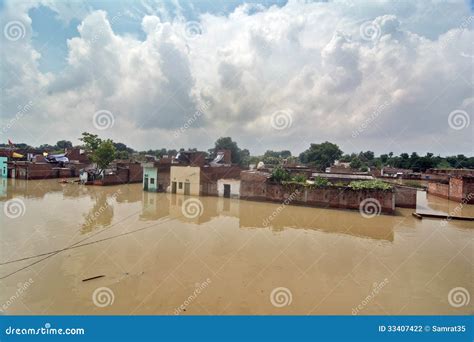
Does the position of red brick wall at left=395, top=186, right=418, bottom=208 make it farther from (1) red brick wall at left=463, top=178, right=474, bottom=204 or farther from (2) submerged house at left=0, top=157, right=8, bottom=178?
(2) submerged house at left=0, top=157, right=8, bottom=178

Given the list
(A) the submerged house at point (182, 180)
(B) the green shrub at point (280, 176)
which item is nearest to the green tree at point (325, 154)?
(A) the submerged house at point (182, 180)

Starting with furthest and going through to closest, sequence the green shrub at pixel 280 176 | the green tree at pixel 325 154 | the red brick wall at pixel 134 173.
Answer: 1. the green tree at pixel 325 154
2. the red brick wall at pixel 134 173
3. the green shrub at pixel 280 176

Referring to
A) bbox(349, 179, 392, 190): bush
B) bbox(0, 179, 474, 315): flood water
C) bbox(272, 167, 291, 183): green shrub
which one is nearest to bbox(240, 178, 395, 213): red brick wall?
bbox(349, 179, 392, 190): bush

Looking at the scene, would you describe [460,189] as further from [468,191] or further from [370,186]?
[370,186]

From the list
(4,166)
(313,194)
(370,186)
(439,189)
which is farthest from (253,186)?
(4,166)

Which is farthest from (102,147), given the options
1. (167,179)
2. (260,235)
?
(260,235)

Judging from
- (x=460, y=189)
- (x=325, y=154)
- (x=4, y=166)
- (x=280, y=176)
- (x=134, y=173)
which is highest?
(x=325, y=154)

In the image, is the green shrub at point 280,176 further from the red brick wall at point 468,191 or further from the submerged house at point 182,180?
the red brick wall at point 468,191

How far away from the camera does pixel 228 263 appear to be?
25.8ft

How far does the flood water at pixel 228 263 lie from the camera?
5750mm

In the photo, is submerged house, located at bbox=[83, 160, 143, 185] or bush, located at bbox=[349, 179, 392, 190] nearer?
bush, located at bbox=[349, 179, 392, 190]

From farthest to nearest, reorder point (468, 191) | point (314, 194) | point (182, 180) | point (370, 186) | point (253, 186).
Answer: point (182, 180) → point (468, 191) → point (253, 186) → point (314, 194) → point (370, 186)

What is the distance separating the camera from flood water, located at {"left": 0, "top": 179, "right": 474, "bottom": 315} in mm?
5750

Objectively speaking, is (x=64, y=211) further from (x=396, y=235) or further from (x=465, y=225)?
(x=465, y=225)
